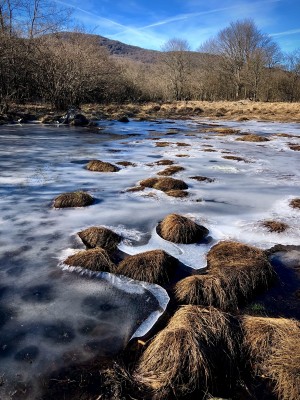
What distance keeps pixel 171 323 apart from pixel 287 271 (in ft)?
5.37

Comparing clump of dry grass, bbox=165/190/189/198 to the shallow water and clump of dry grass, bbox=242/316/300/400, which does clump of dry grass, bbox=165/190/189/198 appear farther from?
clump of dry grass, bbox=242/316/300/400

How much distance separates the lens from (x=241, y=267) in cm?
340

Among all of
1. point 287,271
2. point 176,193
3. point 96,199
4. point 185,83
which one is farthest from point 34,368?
point 185,83

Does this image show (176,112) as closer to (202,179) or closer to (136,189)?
(202,179)

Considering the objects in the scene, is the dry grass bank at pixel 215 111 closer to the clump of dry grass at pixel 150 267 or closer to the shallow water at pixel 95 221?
the shallow water at pixel 95 221

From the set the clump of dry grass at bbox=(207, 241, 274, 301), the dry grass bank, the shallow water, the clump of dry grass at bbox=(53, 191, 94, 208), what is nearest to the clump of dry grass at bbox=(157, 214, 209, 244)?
the shallow water

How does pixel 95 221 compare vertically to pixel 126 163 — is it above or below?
below

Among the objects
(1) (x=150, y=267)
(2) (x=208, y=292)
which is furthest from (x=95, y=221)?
(2) (x=208, y=292)

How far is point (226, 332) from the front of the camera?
2.51m

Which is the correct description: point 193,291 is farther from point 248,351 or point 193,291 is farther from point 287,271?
point 287,271

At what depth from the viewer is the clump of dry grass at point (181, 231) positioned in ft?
13.7

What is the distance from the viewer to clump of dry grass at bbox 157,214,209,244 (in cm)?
416

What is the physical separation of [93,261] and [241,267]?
5.10 ft

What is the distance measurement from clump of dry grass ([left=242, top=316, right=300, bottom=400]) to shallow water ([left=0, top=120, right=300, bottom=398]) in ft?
2.66
